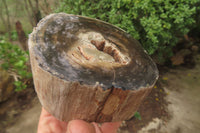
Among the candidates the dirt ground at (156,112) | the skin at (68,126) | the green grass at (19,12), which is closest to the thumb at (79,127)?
the skin at (68,126)

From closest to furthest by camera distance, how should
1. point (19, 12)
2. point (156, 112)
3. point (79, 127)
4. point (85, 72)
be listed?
point (85, 72) < point (79, 127) < point (156, 112) < point (19, 12)

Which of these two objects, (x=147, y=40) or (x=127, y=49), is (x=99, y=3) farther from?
(x=127, y=49)

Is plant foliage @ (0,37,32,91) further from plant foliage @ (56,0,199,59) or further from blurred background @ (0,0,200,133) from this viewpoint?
plant foliage @ (56,0,199,59)

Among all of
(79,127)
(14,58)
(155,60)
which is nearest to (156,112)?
(155,60)

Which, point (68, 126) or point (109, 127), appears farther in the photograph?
point (109, 127)

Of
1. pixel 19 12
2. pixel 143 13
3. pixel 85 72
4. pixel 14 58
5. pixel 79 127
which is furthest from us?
pixel 19 12

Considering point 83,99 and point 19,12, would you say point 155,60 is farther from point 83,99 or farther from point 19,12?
point 19,12

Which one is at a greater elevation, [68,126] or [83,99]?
[83,99]

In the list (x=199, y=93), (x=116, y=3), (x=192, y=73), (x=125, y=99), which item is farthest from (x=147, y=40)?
(x=192, y=73)
